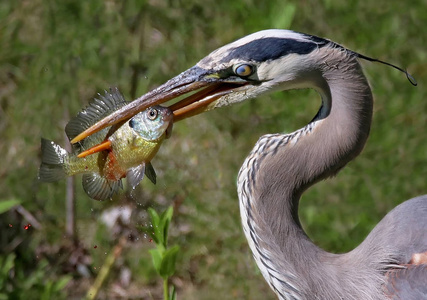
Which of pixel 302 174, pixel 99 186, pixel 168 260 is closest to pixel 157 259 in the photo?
pixel 168 260

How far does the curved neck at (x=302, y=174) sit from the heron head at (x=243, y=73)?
0.18 feet

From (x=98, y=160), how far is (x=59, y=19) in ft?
5.88

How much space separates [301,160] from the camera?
184 cm

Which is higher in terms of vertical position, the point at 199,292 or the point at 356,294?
the point at 356,294

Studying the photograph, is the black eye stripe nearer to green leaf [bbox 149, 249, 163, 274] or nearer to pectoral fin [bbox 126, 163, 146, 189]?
pectoral fin [bbox 126, 163, 146, 189]

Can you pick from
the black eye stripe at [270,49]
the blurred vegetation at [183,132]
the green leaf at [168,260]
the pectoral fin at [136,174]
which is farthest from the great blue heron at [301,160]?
the blurred vegetation at [183,132]

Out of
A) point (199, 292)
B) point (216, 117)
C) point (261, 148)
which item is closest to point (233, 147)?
point (216, 117)

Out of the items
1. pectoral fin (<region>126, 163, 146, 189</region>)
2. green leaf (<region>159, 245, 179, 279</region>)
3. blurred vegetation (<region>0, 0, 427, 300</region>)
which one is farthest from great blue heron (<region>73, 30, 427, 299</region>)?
blurred vegetation (<region>0, 0, 427, 300</region>)

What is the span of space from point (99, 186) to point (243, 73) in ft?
1.52

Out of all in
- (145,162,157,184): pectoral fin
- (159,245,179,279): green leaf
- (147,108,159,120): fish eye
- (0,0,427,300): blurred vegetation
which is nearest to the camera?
(147,108,159,120): fish eye

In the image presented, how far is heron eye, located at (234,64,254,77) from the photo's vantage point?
1.80 m

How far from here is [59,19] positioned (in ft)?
11.6

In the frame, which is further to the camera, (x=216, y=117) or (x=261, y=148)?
(x=216, y=117)

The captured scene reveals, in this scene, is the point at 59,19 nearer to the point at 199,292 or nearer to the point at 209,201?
the point at 209,201
